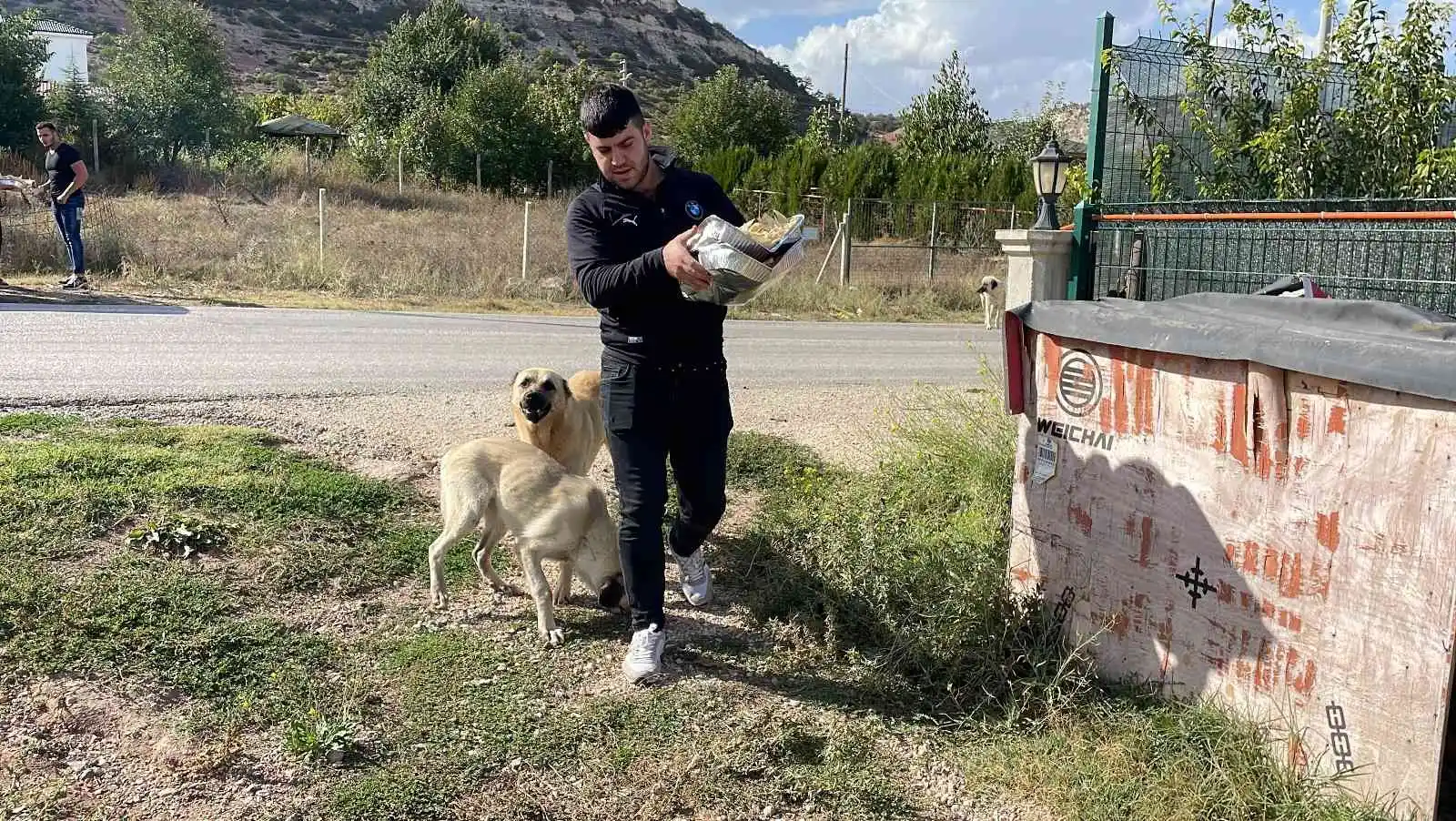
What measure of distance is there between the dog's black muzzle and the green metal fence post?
3.66 m

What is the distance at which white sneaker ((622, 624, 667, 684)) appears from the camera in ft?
12.3

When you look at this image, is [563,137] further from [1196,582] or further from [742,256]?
[1196,582]

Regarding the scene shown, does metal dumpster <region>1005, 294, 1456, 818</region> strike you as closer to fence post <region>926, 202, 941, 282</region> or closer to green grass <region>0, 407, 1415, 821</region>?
green grass <region>0, 407, 1415, 821</region>

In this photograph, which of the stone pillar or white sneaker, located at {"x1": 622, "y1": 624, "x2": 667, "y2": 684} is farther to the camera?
the stone pillar

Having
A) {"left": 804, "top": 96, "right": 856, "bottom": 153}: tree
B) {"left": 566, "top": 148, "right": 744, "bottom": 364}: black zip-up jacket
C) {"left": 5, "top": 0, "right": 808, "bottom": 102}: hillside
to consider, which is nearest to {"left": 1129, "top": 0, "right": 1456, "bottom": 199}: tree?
{"left": 566, "top": 148, "right": 744, "bottom": 364}: black zip-up jacket

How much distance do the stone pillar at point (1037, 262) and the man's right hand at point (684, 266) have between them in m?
3.88

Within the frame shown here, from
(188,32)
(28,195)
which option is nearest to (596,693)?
(28,195)

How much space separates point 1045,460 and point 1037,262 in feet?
10.6

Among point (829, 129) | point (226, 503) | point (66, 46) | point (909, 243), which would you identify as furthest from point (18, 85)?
point (66, 46)

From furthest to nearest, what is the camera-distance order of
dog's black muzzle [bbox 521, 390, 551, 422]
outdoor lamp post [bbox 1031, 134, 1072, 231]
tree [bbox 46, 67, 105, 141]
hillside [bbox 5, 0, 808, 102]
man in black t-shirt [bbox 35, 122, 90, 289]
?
hillside [bbox 5, 0, 808, 102], tree [bbox 46, 67, 105, 141], man in black t-shirt [bbox 35, 122, 90, 289], outdoor lamp post [bbox 1031, 134, 1072, 231], dog's black muzzle [bbox 521, 390, 551, 422]

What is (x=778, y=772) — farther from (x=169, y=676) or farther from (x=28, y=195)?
(x=28, y=195)

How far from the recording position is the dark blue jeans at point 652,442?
369 cm

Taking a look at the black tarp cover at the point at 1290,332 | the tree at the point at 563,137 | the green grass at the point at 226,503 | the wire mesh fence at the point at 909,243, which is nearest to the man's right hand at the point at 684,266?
the black tarp cover at the point at 1290,332

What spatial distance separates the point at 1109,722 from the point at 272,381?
7331mm
